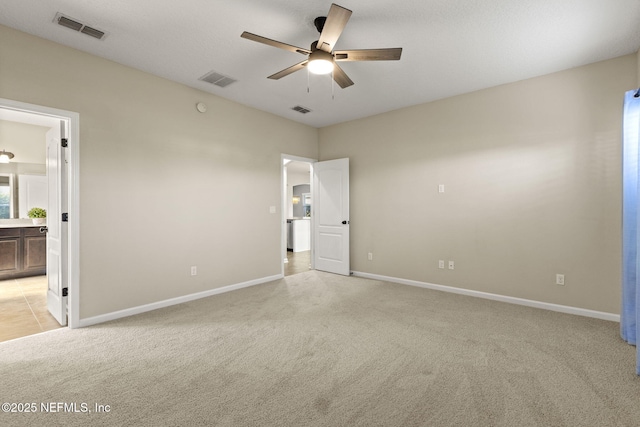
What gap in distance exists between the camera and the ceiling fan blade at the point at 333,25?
199 centimetres

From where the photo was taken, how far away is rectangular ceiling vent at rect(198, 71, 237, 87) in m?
3.58

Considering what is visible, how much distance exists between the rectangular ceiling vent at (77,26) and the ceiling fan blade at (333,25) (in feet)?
6.82

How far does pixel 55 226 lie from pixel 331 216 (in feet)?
13.0

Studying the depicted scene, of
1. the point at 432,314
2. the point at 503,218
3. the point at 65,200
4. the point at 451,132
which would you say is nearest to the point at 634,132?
the point at 503,218

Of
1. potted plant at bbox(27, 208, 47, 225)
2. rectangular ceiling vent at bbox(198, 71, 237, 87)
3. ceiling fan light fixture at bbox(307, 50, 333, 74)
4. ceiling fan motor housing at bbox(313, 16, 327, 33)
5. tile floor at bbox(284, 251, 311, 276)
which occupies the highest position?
rectangular ceiling vent at bbox(198, 71, 237, 87)

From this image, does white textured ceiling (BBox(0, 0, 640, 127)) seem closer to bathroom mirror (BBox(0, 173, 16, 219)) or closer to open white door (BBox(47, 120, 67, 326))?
open white door (BBox(47, 120, 67, 326))

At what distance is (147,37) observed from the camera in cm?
281

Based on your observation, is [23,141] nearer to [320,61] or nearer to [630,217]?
[320,61]

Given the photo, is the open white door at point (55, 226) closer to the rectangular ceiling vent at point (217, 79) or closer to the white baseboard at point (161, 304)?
the white baseboard at point (161, 304)

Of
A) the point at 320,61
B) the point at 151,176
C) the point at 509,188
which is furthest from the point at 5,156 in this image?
the point at 509,188

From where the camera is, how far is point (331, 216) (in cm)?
569

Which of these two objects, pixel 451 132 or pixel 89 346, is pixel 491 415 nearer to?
pixel 89 346

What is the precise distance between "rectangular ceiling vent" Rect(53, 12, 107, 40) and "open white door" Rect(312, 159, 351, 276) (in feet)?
12.1

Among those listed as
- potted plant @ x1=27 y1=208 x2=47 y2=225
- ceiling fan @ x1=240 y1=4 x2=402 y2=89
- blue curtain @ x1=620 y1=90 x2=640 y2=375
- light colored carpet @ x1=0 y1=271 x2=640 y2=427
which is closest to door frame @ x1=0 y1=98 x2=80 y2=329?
light colored carpet @ x1=0 y1=271 x2=640 y2=427
